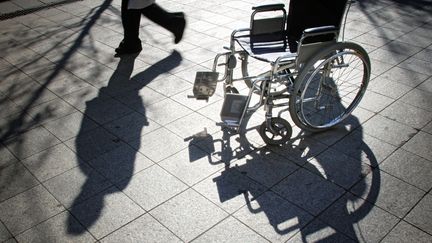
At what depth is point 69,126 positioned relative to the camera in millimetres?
4426

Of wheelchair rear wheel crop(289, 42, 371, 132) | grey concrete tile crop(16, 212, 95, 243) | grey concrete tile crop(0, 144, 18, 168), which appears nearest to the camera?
grey concrete tile crop(16, 212, 95, 243)

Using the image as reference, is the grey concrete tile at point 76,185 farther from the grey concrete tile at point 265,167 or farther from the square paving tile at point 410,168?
the square paving tile at point 410,168

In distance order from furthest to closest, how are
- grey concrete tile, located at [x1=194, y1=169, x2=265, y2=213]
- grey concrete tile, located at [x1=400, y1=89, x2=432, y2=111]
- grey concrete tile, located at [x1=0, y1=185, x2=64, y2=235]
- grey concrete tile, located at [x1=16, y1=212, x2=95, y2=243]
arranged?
1. grey concrete tile, located at [x1=400, y1=89, x2=432, y2=111]
2. grey concrete tile, located at [x1=194, y1=169, x2=265, y2=213]
3. grey concrete tile, located at [x1=0, y1=185, x2=64, y2=235]
4. grey concrete tile, located at [x1=16, y1=212, x2=95, y2=243]

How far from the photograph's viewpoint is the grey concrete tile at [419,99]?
4578 millimetres

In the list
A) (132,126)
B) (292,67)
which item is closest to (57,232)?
(132,126)

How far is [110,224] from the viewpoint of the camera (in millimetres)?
3242

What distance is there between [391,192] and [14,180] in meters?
3.06

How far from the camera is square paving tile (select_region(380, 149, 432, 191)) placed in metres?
3.57

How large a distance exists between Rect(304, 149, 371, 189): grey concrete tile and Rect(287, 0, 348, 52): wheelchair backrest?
42.2 inches

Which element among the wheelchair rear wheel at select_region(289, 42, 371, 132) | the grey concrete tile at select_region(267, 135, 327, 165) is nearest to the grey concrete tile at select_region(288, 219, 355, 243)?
the grey concrete tile at select_region(267, 135, 327, 165)

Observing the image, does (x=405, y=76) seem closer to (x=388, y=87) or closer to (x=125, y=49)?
(x=388, y=87)

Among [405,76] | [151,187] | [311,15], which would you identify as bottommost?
[151,187]

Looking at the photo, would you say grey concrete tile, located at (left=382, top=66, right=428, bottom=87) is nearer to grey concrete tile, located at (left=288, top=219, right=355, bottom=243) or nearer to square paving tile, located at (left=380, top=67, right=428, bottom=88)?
square paving tile, located at (left=380, top=67, right=428, bottom=88)

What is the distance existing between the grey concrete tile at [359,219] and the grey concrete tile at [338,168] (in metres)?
0.23
